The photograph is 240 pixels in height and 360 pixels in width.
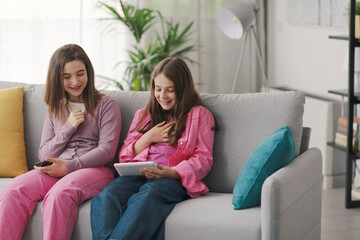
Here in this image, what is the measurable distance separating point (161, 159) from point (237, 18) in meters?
2.11

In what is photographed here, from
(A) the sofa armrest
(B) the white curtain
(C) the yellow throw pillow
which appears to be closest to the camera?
(A) the sofa armrest

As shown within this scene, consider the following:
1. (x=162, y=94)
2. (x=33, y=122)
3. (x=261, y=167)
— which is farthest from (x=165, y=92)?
(x=33, y=122)

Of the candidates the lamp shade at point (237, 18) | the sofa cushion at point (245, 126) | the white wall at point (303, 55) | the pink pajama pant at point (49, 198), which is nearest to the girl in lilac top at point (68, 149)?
the pink pajama pant at point (49, 198)

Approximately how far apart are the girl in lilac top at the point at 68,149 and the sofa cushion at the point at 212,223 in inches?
16.9

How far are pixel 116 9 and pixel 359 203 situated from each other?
2502mm

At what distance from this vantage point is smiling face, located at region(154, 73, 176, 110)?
268cm

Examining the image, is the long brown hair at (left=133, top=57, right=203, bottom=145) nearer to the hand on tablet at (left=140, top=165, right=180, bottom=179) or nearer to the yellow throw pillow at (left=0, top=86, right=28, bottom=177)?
the hand on tablet at (left=140, top=165, right=180, bottom=179)

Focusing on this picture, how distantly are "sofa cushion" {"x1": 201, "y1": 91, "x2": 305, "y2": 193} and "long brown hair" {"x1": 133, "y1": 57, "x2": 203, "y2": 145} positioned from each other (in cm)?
16

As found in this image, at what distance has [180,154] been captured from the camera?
2609 millimetres

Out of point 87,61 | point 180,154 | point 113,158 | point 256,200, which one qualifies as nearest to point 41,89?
point 87,61

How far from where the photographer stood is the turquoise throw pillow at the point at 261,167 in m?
2.31

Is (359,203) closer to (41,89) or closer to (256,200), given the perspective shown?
(256,200)

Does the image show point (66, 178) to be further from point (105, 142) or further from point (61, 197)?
point (105, 142)

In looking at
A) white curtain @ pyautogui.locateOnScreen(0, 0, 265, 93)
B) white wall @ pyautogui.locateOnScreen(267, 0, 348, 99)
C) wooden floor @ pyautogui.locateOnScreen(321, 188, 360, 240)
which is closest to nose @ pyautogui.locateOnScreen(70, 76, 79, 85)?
wooden floor @ pyautogui.locateOnScreen(321, 188, 360, 240)
